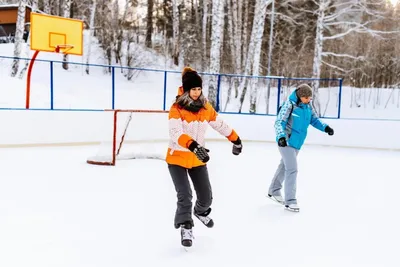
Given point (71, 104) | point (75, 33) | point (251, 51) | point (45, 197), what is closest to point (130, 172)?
point (45, 197)

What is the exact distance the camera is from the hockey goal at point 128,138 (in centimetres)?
561

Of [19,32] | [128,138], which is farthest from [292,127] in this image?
[19,32]

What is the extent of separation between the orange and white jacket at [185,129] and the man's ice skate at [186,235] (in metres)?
0.37

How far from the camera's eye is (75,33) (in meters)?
7.81

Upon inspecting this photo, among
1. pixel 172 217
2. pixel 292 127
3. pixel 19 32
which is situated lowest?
pixel 172 217

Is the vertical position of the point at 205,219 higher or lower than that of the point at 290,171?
lower

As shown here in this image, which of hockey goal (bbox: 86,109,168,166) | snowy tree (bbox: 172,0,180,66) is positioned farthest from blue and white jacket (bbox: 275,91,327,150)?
snowy tree (bbox: 172,0,180,66)

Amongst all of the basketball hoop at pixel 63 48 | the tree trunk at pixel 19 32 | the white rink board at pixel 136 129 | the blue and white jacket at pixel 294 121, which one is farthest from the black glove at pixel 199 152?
the tree trunk at pixel 19 32

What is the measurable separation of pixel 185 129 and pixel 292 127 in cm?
121

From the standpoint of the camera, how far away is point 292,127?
3.38 m

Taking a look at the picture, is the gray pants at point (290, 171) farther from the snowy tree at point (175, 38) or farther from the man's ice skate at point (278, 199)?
the snowy tree at point (175, 38)

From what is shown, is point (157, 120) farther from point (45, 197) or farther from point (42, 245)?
point (42, 245)

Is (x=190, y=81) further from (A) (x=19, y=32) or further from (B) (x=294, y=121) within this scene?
Answer: (A) (x=19, y=32)

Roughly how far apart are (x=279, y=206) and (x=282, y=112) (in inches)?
34.5
